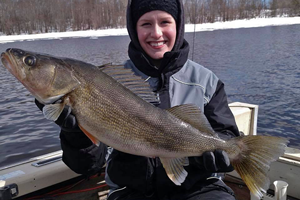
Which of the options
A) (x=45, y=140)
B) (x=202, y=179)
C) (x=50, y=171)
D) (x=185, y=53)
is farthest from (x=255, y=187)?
(x=45, y=140)

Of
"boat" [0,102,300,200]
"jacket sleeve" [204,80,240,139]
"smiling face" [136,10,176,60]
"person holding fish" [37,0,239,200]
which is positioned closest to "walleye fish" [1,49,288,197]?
"person holding fish" [37,0,239,200]

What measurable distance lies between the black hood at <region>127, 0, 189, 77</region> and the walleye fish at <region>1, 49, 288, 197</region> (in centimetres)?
55

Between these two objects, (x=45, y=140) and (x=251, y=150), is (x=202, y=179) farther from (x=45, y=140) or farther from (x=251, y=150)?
(x=45, y=140)

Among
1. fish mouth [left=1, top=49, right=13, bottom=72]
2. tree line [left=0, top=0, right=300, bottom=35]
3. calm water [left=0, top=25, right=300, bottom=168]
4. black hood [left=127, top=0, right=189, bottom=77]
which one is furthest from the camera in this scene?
tree line [left=0, top=0, right=300, bottom=35]

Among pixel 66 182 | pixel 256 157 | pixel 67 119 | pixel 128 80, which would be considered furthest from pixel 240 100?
pixel 67 119

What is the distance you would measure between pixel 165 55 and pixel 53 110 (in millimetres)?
1308

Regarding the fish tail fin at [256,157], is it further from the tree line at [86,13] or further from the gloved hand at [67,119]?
the tree line at [86,13]

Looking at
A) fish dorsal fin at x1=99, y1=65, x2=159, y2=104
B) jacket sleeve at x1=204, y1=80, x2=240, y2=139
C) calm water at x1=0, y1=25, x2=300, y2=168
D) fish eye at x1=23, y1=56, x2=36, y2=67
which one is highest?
fish eye at x1=23, y1=56, x2=36, y2=67

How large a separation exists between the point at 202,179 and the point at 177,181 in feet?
1.52

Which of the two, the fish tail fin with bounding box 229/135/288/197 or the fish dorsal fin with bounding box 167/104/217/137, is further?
the fish dorsal fin with bounding box 167/104/217/137

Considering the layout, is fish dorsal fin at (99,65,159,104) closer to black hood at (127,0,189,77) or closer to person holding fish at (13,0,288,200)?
person holding fish at (13,0,288,200)

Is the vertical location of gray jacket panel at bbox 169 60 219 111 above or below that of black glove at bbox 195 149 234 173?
above

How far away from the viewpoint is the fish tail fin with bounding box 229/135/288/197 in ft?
7.82

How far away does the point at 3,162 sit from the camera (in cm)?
742
